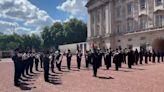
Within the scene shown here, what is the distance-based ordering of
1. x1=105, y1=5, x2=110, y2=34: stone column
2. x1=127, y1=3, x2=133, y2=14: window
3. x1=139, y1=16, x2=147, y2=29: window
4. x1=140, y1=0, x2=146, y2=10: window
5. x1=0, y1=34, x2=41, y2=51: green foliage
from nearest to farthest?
x1=139, y1=16, x2=147, y2=29: window, x1=140, y1=0, x2=146, y2=10: window, x1=127, y1=3, x2=133, y2=14: window, x1=105, y1=5, x2=110, y2=34: stone column, x1=0, y1=34, x2=41, y2=51: green foliage

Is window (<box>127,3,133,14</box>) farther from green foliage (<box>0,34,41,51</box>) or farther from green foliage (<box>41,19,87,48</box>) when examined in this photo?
green foliage (<box>0,34,41,51</box>)

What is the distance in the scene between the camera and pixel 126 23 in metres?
77.2

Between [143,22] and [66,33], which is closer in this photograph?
[143,22]

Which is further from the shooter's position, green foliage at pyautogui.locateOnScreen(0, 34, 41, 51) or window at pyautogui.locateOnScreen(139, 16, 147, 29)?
green foliage at pyautogui.locateOnScreen(0, 34, 41, 51)

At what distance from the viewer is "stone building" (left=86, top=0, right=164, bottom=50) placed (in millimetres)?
66188

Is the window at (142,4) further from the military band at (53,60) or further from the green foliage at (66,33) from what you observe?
the green foliage at (66,33)

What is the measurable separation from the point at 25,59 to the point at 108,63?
9.51 meters

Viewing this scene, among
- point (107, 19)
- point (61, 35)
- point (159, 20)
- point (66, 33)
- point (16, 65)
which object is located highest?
point (107, 19)

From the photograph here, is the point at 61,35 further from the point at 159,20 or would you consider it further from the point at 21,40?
the point at 159,20

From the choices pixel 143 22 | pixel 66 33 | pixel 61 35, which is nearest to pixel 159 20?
pixel 143 22

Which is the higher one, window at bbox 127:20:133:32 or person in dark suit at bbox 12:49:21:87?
window at bbox 127:20:133:32

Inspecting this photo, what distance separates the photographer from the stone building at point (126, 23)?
66.2 m

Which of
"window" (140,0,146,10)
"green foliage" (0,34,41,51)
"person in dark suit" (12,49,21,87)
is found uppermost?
"window" (140,0,146,10)

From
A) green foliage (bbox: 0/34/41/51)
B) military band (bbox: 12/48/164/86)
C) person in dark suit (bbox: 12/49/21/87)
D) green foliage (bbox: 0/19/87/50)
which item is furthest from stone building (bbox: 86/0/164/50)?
green foliage (bbox: 0/34/41/51)
